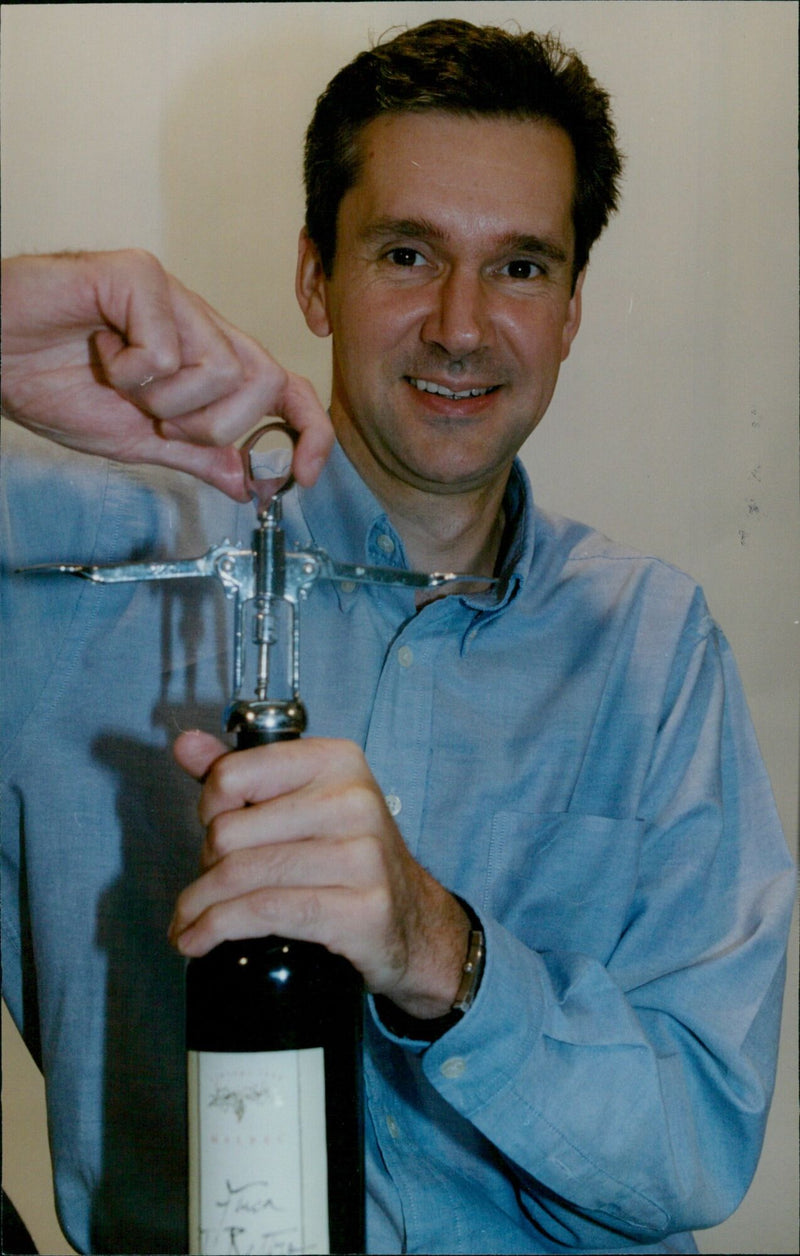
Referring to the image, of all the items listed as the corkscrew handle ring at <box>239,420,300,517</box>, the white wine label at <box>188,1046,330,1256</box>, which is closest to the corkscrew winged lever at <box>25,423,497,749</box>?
the corkscrew handle ring at <box>239,420,300,517</box>

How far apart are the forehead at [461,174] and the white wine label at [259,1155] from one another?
21.0 inches

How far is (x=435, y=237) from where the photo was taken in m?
0.81

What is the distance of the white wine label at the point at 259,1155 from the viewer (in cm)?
47

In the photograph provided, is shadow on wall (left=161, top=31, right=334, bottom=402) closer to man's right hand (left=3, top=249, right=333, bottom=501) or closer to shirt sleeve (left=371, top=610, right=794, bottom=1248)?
man's right hand (left=3, top=249, right=333, bottom=501)

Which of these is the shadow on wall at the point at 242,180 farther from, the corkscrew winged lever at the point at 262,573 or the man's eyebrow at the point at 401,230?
the corkscrew winged lever at the point at 262,573

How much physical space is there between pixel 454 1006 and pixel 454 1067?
0.10ft

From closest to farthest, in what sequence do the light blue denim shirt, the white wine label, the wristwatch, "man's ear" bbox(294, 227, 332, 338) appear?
the white wine label
the wristwatch
the light blue denim shirt
"man's ear" bbox(294, 227, 332, 338)

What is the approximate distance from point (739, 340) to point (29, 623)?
50 centimetres

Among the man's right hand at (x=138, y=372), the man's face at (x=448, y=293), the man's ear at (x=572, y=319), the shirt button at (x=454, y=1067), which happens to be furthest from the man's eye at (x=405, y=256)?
the shirt button at (x=454, y=1067)

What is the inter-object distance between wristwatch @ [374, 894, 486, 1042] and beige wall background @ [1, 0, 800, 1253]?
1.10ft

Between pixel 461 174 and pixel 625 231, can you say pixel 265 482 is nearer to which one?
pixel 461 174

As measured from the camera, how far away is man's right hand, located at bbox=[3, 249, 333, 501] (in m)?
0.57

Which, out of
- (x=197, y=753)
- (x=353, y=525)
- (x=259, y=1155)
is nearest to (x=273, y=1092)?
(x=259, y=1155)

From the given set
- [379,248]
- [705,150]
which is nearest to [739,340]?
[705,150]
